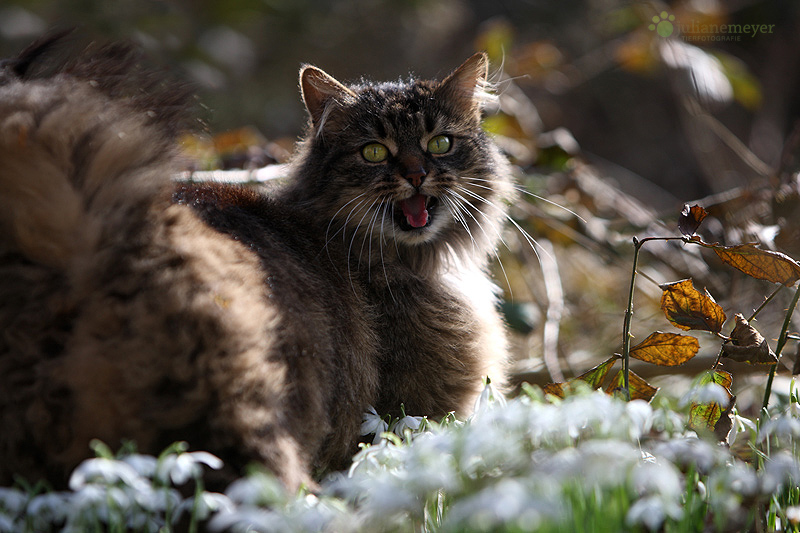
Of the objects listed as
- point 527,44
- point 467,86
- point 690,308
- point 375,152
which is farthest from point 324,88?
point 527,44

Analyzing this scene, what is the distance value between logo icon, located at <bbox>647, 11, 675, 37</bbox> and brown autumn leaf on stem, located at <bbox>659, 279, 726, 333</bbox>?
2.53m

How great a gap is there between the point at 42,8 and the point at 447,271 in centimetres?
440

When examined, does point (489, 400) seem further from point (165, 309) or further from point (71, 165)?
point (71, 165)

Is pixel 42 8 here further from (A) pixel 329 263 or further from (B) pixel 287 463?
(B) pixel 287 463

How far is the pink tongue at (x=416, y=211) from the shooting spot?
7.89 ft

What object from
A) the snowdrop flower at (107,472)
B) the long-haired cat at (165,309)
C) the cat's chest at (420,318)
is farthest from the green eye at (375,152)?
the snowdrop flower at (107,472)

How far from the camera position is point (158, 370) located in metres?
1.41

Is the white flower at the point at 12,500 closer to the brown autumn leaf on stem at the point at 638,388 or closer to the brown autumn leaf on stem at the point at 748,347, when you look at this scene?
the brown autumn leaf on stem at the point at 638,388

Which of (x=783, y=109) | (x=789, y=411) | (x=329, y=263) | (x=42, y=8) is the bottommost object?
(x=789, y=411)

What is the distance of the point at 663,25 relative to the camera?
13.3 feet

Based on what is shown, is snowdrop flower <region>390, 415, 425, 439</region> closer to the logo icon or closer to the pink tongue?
the pink tongue

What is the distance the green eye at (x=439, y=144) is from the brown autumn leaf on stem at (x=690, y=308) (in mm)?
981

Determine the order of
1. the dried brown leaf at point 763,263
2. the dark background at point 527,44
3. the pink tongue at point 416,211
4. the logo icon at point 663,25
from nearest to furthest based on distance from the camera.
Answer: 1. the dried brown leaf at point 763,263
2. the pink tongue at point 416,211
3. the logo icon at point 663,25
4. the dark background at point 527,44

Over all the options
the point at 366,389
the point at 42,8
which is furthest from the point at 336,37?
the point at 366,389
